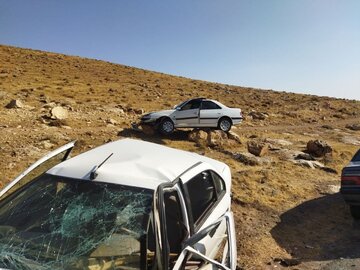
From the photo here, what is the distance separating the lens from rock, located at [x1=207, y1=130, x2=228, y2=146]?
1553 cm

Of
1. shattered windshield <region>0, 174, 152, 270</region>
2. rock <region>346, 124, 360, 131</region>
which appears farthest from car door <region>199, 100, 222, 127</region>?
shattered windshield <region>0, 174, 152, 270</region>

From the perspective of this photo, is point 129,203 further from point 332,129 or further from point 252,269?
point 332,129

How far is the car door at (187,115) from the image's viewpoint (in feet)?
55.3


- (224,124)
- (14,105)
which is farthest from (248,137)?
(14,105)

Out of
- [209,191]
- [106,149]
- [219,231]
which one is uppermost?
[106,149]

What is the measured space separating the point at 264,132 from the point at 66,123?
385 inches

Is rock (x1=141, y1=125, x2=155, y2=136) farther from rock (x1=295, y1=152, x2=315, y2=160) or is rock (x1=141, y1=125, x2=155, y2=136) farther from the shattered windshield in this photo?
the shattered windshield

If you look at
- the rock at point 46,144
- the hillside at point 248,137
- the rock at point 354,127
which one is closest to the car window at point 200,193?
the hillside at point 248,137

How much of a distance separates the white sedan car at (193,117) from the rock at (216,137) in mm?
902

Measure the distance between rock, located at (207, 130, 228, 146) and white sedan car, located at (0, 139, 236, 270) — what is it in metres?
11.2

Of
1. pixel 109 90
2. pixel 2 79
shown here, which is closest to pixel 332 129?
pixel 109 90

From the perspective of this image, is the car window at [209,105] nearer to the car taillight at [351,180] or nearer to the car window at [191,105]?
the car window at [191,105]

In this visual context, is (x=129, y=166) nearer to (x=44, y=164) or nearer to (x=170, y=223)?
(x=170, y=223)

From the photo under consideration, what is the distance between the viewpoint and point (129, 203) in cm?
341
